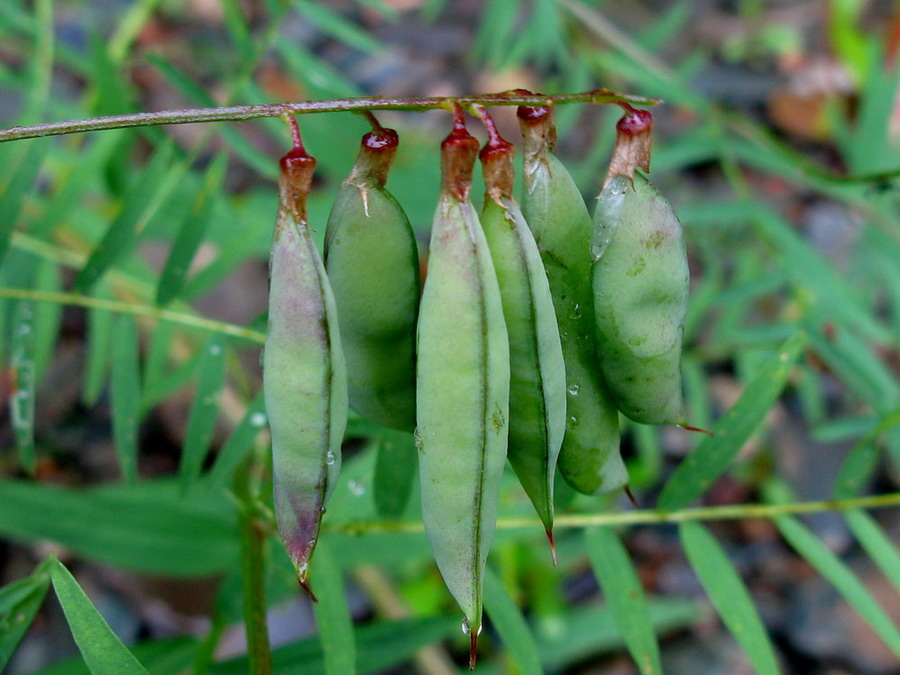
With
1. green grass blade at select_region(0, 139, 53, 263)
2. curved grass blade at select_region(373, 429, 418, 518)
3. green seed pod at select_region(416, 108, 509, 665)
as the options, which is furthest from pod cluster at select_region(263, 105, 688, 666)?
green grass blade at select_region(0, 139, 53, 263)

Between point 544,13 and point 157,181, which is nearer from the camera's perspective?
point 157,181

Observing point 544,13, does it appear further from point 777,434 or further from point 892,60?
point 892,60

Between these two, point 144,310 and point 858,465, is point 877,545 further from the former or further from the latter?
point 144,310

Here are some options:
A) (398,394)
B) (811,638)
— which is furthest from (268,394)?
(811,638)

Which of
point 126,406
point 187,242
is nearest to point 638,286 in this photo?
point 187,242

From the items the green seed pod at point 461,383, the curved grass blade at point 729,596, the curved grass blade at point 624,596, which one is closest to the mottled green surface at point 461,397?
the green seed pod at point 461,383

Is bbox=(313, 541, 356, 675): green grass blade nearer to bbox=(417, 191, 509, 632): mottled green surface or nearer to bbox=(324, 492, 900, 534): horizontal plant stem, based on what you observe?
bbox=(324, 492, 900, 534): horizontal plant stem

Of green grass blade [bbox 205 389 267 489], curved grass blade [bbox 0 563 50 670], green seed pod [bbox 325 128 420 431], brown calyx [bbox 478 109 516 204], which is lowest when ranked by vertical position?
curved grass blade [bbox 0 563 50 670]

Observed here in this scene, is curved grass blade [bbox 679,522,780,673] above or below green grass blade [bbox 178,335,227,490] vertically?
below
